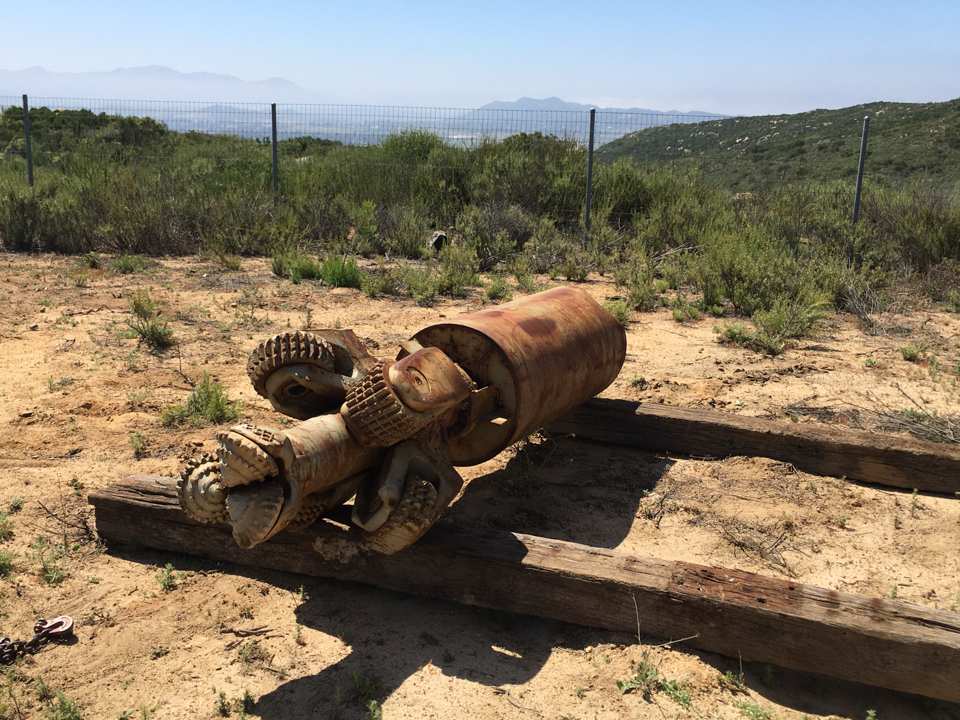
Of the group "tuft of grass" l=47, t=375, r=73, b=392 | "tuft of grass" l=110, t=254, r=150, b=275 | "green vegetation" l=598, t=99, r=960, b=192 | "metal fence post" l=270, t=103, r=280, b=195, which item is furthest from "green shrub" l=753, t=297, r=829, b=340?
"green vegetation" l=598, t=99, r=960, b=192

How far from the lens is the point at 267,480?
2711mm

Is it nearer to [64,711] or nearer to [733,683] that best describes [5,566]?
[64,711]

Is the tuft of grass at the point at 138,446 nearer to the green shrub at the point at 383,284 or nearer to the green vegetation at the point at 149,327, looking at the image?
the green vegetation at the point at 149,327

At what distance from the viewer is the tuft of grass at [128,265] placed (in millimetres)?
9391

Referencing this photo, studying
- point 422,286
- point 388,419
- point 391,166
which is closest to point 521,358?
point 388,419

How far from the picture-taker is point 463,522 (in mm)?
3303

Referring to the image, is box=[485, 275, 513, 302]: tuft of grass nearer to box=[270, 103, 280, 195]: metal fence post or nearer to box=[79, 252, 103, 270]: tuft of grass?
box=[79, 252, 103, 270]: tuft of grass

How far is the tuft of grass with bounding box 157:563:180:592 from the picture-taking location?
3.35 metres

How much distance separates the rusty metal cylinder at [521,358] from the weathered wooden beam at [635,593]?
0.62 metres

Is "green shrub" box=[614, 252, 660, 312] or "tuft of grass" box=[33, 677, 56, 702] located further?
"green shrub" box=[614, 252, 660, 312]

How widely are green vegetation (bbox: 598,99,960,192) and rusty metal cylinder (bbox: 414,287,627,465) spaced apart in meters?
12.0

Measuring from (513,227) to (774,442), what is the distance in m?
7.40

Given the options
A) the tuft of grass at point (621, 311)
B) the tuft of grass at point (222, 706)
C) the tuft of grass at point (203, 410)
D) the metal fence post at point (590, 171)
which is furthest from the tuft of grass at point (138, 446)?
the metal fence post at point (590, 171)

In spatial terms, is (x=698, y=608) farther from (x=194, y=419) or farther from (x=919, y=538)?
(x=194, y=419)
